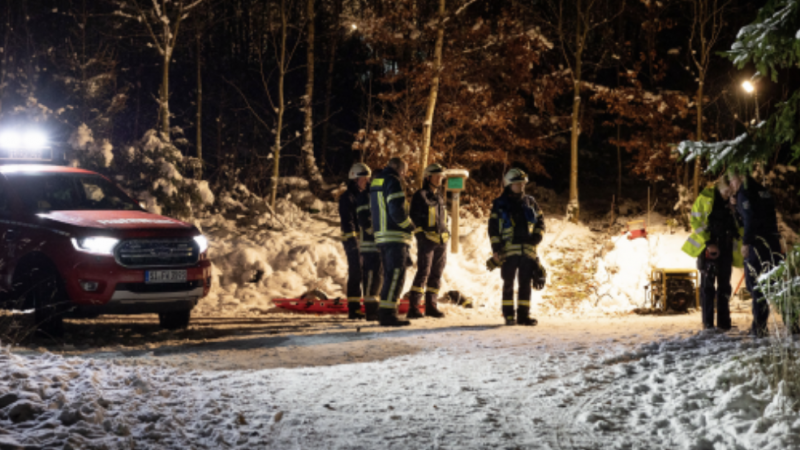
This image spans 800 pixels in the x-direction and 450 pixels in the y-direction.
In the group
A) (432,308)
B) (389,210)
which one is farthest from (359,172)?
(432,308)

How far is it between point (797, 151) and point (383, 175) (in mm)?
4735

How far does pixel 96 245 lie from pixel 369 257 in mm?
3468

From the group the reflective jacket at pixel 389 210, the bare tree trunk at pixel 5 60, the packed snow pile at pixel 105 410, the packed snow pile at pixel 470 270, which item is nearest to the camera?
the packed snow pile at pixel 105 410

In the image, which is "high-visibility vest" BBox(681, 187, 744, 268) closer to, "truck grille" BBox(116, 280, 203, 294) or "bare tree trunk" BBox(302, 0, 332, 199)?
"truck grille" BBox(116, 280, 203, 294)

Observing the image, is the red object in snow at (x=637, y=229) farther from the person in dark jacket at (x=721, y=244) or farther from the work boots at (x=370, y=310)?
the work boots at (x=370, y=310)

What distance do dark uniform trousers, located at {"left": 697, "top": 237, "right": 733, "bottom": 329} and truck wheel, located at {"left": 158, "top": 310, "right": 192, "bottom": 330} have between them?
6182 mm

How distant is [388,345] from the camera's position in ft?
25.2

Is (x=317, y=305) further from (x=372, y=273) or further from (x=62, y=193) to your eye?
(x=62, y=193)

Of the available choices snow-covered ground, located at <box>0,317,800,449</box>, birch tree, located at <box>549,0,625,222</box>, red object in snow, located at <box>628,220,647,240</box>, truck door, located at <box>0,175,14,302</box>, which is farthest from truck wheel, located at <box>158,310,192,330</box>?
birch tree, located at <box>549,0,625,222</box>

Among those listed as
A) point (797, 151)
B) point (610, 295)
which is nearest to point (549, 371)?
point (797, 151)

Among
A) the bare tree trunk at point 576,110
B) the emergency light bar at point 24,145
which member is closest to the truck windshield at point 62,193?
the emergency light bar at point 24,145

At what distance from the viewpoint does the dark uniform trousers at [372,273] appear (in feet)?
32.0

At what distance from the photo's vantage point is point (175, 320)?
356 inches

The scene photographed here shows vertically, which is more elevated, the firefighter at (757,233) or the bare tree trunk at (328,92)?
the bare tree trunk at (328,92)
